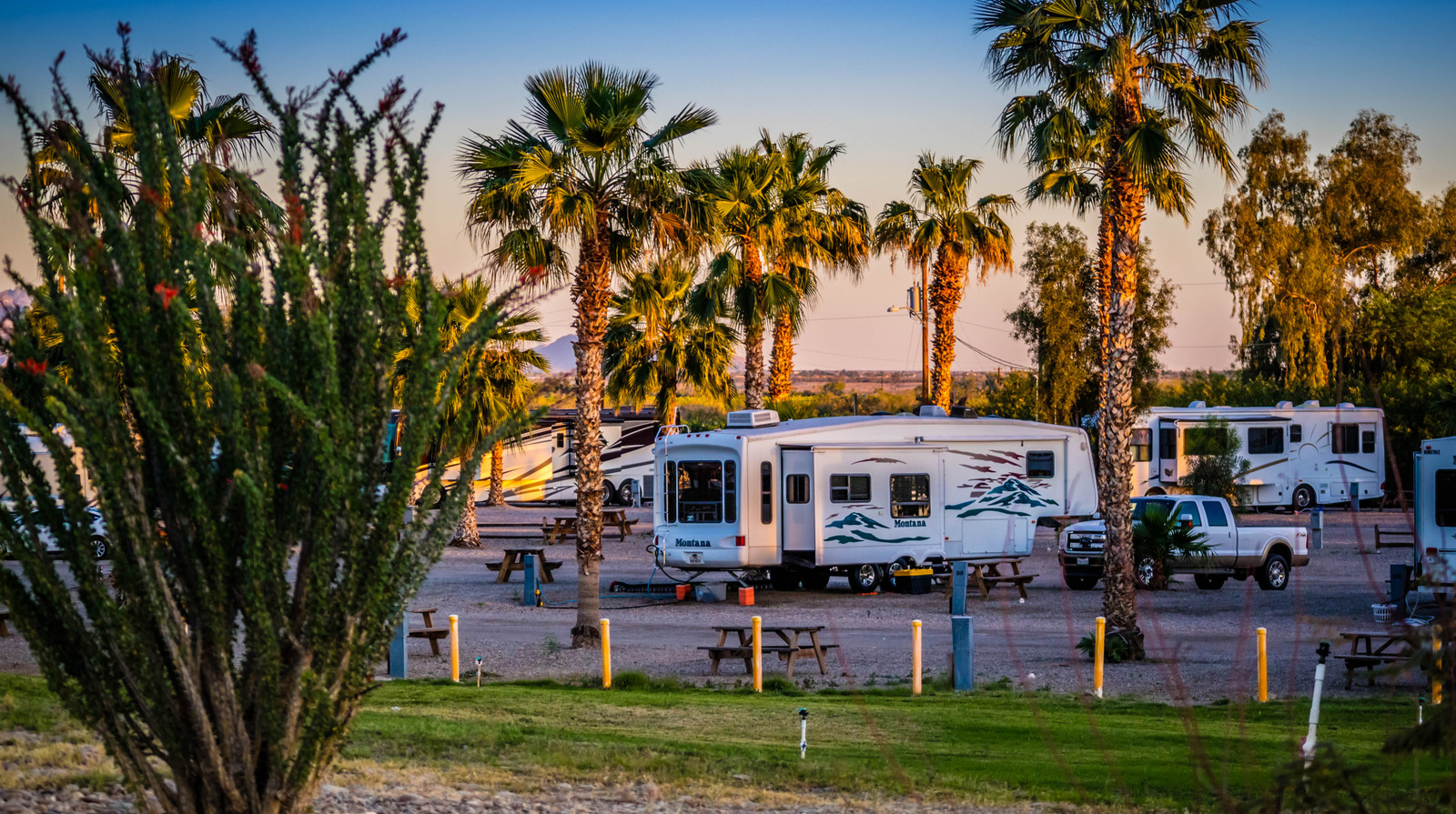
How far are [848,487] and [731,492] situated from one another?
2.08m

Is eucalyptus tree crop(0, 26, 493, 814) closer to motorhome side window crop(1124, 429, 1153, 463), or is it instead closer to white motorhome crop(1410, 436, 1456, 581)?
white motorhome crop(1410, 436, 1456, 581)

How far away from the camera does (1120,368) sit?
51.6 feet

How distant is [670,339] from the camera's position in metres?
33.8

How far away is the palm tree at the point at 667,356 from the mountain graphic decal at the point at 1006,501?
32.8 ft

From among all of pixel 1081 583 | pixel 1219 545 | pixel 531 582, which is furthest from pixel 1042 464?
pixel 531 582

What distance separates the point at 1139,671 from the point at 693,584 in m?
9.18

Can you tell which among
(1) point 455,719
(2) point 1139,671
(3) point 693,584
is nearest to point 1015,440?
(3) point 693,584

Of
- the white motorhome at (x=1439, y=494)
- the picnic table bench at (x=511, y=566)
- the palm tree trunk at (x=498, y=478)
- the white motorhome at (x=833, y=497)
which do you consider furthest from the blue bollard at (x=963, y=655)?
the palm tree trunk at (x=498, y=478)

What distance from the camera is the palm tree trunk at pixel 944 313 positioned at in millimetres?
32531

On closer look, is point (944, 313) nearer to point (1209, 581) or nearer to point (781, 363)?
point (781, 363)

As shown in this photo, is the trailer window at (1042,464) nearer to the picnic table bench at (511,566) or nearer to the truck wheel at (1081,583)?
the truck wheel at (1081,583)

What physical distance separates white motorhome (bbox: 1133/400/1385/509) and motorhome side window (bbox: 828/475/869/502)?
638 inches

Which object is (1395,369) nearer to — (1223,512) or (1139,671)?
(1223,512)

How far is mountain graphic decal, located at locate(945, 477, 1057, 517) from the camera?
24.3 m
